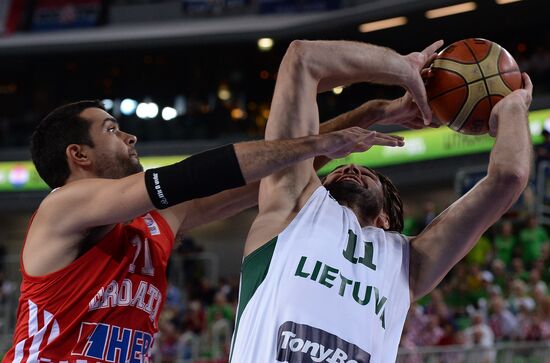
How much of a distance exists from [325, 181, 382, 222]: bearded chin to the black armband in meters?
0.50

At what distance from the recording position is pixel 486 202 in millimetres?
3777

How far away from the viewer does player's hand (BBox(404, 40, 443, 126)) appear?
3994 millimetres

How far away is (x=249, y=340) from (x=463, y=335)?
952 cm

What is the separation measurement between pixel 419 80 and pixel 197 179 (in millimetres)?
1051

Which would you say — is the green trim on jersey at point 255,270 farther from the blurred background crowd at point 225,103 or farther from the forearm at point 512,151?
the blurred background crowd at point 225,103

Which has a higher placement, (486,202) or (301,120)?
(301,120)

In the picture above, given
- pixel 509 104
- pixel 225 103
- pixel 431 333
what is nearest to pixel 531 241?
pixel 431 333

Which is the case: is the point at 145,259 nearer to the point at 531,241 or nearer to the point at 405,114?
the point at 405,114

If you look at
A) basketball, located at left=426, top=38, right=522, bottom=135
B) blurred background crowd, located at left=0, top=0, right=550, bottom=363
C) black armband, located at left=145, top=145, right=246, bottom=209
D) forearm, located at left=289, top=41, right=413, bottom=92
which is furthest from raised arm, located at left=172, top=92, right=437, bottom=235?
blurred background crowd, located at left=0, top=0, right=550, bottom=363

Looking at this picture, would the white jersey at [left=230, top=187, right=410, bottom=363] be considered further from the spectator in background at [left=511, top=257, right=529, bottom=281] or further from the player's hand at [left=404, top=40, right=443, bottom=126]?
the spectator in background at [left=511, top=257, right=529, bottom=281]

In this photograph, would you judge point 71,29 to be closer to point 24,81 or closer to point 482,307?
point 24,81

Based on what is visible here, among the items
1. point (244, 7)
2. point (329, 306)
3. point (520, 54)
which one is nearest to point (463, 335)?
point (329, 306)

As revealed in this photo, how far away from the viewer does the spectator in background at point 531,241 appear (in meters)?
14.7

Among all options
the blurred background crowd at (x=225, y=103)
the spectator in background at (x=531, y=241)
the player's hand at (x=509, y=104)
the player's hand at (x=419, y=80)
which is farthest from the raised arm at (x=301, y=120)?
the spectator in background at (x=531, y=241)
